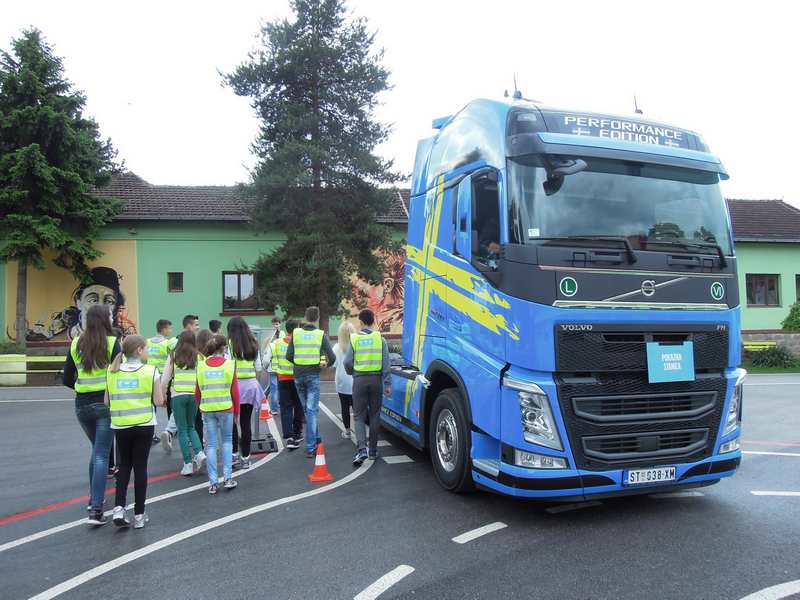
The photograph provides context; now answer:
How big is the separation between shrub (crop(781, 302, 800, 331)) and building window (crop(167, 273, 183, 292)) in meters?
26.7

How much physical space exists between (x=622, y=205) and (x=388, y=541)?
3.44m

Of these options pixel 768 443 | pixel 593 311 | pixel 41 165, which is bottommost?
pixel 768 443

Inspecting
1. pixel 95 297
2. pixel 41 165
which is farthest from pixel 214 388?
pixel 95 297

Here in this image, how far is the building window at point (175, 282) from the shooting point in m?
22.7

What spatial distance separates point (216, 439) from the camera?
6.21 metres

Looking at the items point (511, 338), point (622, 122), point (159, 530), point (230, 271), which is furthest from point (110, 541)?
point (230, 271)

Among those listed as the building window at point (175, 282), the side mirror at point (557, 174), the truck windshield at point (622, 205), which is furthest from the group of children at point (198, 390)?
the building window at point (175, 282)

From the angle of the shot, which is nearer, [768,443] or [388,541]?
[388,541]

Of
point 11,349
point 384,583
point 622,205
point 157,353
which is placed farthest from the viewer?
point 11,349

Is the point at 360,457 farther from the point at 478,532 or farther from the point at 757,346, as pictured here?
the point at 757,346

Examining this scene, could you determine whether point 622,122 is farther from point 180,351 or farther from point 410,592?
point 180,351

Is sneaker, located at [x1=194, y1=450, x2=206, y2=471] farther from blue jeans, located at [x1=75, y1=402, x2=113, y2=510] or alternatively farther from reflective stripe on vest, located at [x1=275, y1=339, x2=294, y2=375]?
blue jeans, located at [x1=75, y1=402, x2=113, y2=510]

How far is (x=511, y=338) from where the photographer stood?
475 cm

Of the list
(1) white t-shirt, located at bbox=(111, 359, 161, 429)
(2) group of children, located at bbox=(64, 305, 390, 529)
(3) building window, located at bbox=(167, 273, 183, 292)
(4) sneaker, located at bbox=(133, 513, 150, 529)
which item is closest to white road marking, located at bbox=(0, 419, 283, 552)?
(2) group of children, located at bbox=(64, 305, 390, 529)
